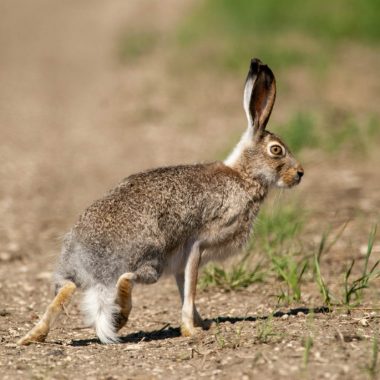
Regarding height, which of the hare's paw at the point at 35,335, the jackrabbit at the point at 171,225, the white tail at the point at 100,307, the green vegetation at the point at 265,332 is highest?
the jackrabbit at the point at 171,225

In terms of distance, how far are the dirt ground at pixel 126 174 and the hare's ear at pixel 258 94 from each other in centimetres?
129

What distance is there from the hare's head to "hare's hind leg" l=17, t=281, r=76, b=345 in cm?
162

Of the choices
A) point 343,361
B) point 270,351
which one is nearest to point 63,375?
point 270,351

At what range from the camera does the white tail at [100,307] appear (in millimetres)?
4895

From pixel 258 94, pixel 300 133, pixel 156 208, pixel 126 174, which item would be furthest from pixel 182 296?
pixel 126 174

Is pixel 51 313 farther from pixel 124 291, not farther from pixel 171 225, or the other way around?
pixel 171 225

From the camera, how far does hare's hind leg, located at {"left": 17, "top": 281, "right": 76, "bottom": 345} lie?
16.2ft

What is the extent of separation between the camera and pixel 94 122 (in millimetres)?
14188

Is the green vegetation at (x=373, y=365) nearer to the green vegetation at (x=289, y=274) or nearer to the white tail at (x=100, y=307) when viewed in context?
the white tail at (x=100, y=307)

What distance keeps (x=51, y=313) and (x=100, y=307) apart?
293 mm

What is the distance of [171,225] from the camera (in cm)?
521

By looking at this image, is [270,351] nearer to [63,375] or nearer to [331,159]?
[63,375]

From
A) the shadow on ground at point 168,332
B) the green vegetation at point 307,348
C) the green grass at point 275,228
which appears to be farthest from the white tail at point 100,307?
the green grass at point 275,228

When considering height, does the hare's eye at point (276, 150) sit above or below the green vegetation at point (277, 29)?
below
